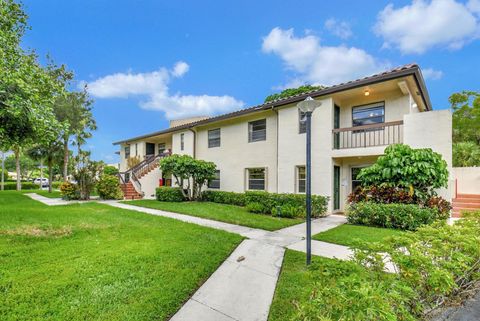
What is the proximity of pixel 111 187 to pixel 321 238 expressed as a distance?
14782mm

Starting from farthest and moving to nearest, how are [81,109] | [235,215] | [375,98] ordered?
[81,109]
[375,98]
[235,215]

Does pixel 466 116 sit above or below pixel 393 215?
above

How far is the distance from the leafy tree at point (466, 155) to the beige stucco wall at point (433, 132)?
10.4 m

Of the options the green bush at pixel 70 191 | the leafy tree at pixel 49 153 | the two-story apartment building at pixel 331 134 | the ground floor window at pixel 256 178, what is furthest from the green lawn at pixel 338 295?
the leafy tree at pixel 49 153

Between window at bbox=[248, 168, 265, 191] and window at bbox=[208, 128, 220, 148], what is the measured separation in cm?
339

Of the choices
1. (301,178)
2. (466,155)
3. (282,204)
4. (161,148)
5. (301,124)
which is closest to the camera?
(282,204)

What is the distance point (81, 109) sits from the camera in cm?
2373

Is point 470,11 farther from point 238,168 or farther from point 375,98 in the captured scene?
point 238,168

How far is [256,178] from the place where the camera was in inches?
564

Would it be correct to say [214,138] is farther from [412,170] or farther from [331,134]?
[412,170]

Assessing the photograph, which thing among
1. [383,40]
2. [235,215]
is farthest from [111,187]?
[383,40]

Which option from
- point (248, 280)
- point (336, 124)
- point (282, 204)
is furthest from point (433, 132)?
point (248, 280)

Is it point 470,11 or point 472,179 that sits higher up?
point 470,11

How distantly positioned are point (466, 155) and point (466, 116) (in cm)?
992
